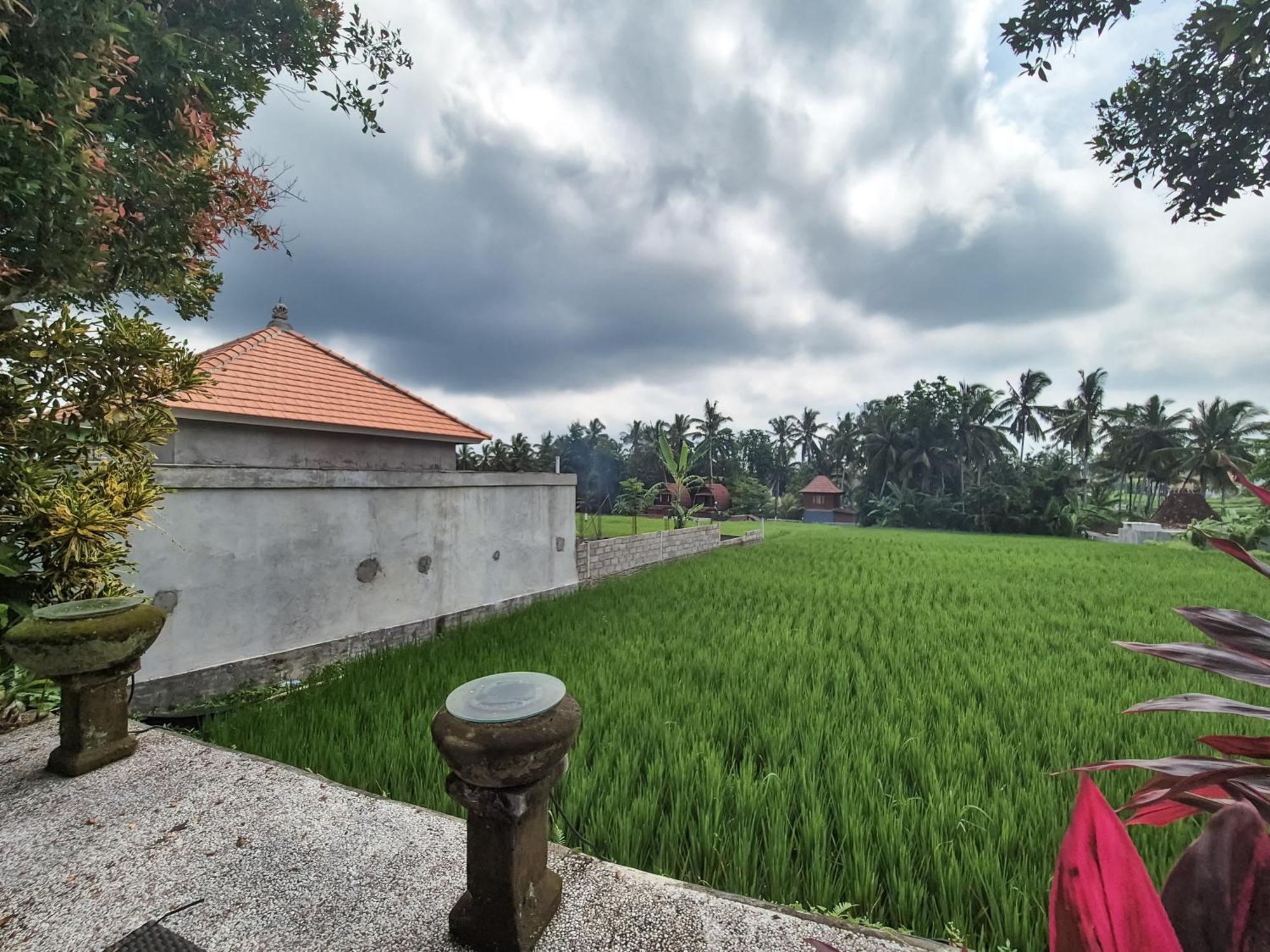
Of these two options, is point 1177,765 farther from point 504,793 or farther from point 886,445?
point 886,445

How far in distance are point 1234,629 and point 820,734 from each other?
6.48 feet

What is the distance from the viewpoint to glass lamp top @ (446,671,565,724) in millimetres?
1411

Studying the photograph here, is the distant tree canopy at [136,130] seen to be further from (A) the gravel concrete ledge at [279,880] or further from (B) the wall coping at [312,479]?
(A) the gravel concrete ledge at [279,880]

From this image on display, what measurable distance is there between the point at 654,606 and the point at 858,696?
3177 millimetres

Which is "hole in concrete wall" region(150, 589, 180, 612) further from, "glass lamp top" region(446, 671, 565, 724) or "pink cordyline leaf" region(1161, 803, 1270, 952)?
"pink cordyline leaf" region(1161, 803, 1270, 952)

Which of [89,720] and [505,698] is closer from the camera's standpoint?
[505,698]

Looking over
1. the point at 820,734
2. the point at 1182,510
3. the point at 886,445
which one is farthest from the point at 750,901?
the point at 1182,510

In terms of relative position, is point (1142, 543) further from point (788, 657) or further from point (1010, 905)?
point (1010, 905)

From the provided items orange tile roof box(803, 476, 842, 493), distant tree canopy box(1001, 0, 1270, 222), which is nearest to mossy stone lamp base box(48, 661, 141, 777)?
distant tree canopy box(1001, 0, 1270, 222)

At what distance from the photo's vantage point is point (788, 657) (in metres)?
4.34

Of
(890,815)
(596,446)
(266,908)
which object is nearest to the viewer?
(266,908)

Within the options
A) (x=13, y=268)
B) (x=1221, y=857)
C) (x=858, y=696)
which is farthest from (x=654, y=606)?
(x=1221, y=857)

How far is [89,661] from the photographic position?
2.16 metres

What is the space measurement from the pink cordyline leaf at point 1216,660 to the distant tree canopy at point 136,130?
420 centimetres
